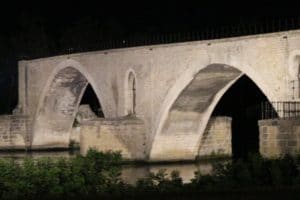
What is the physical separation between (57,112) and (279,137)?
31.4m

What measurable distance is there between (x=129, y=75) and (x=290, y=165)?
84.8 feet

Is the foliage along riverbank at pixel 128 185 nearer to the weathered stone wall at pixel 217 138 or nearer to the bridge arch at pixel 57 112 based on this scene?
the weathered stone wall at pixel 217 138

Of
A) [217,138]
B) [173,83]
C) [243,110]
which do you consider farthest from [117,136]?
[243,110]

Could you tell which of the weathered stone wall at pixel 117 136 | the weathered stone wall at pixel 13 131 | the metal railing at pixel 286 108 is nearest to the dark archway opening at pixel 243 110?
the weathered stone wall at pixel 117 136

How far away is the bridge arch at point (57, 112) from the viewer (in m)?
54.0

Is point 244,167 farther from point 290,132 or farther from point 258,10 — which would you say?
point 258,10

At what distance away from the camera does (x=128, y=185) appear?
17625 millimetres

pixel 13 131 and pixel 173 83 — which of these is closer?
pixel 173 83

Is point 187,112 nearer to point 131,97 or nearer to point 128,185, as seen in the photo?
point 131,97

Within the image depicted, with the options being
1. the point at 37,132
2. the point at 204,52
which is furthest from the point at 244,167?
the point at 37,132

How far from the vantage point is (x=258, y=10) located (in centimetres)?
7225

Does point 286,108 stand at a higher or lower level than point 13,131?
higher

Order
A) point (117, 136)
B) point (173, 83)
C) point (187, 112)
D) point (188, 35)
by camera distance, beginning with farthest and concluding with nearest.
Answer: point (188, 35) → point (187, 112) → point (117, 136) → point (173, 83)

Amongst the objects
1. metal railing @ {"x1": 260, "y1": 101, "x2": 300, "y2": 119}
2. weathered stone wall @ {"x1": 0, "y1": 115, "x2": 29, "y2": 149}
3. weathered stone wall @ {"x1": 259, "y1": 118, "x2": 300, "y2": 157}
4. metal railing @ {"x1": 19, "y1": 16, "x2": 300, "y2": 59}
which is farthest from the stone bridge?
metal railing @ {"x1": 19, "y1": 16, "x2": 300, "y2": 59}
